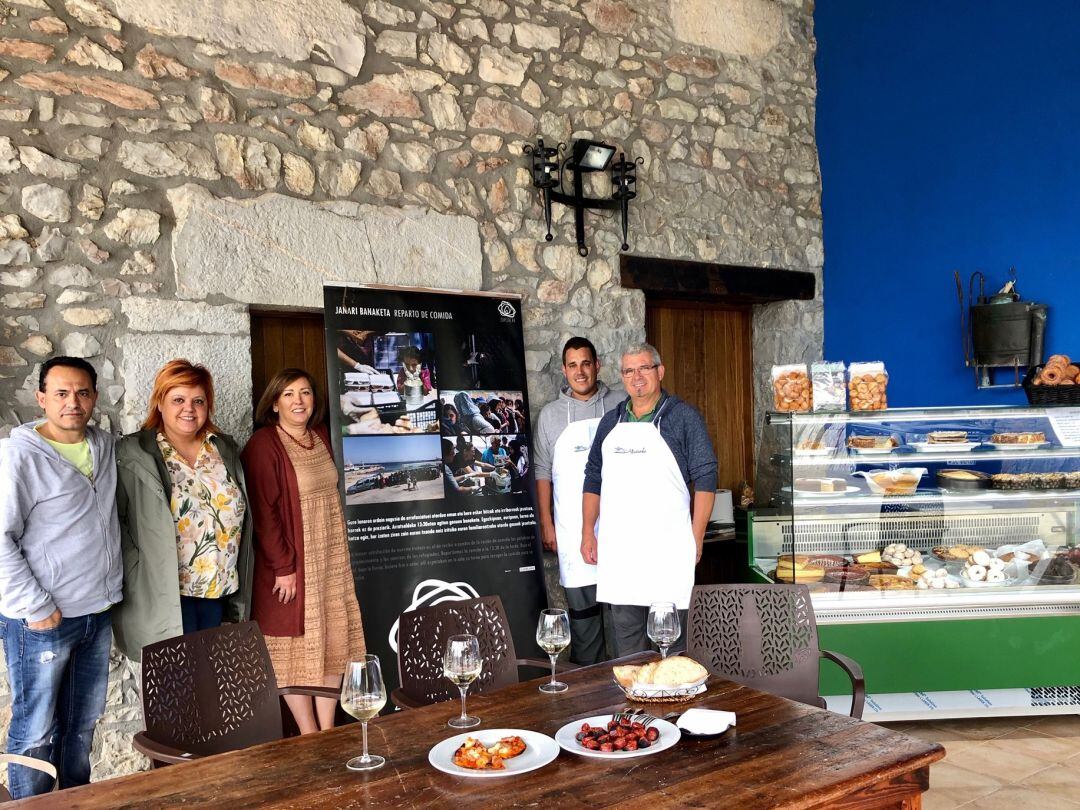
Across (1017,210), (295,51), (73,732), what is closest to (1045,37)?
(1017,210)

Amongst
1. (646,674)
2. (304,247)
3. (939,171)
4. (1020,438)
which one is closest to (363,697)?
(646,674)

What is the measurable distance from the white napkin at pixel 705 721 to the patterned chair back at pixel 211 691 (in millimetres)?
1052

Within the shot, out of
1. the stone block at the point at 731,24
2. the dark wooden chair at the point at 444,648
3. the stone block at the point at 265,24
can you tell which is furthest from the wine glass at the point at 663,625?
the stone block at the point at 731,24

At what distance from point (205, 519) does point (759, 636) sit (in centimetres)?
194

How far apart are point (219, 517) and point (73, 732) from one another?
82cm

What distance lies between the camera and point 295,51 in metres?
3.64

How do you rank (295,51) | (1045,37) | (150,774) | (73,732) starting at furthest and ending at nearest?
(1045,37) → (295,51) → (73,732) → (150,774)

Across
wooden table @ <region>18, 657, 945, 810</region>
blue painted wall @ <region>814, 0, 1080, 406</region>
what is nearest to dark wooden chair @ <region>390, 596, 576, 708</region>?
wooden table @ <region>18, 657, 945, 810</region>

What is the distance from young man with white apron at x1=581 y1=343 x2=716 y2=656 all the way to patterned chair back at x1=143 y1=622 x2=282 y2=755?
1.71 metres

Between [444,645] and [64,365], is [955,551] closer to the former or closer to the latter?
[444,645]

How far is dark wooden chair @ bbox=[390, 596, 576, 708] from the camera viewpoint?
8.13ft

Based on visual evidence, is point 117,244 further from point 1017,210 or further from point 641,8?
point 1017,210

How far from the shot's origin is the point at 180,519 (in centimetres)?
304

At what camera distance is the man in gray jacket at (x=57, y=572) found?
266cm
